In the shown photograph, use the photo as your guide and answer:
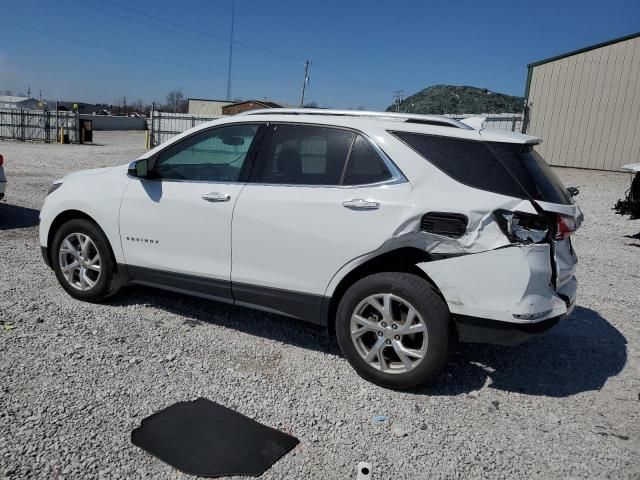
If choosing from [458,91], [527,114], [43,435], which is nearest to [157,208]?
[43,435]

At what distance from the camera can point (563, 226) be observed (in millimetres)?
3320

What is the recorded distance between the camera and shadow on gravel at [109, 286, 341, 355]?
4398 millimetres

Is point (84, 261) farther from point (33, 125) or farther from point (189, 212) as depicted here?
point (33, 125)

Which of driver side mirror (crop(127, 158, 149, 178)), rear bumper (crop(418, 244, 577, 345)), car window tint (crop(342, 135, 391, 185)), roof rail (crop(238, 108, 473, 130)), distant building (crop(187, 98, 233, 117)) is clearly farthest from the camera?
distant building (crop(187, 98, 233, 117))

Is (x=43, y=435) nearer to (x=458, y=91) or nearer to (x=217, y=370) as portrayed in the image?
(x=217, y=370)

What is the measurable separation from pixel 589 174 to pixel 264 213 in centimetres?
1753

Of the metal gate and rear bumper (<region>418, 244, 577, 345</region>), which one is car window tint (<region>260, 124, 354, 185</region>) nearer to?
rear bumper (<region>418, 244, 577, 345</region>)

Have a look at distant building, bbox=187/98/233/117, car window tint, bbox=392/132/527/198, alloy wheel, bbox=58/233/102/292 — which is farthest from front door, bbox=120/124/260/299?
distant building, bbox=187/98/233/117

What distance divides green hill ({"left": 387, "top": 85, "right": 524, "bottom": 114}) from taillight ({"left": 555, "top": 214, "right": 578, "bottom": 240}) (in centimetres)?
2392

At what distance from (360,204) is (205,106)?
50.9m

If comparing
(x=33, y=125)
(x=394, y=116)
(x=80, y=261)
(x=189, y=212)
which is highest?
(x=394, y=116)

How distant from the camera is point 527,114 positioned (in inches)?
798

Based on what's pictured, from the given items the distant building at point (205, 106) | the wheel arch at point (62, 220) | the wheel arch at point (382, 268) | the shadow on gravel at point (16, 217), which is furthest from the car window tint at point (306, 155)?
the distant building at point (205, 106)

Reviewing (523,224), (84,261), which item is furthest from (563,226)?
(84,261)
